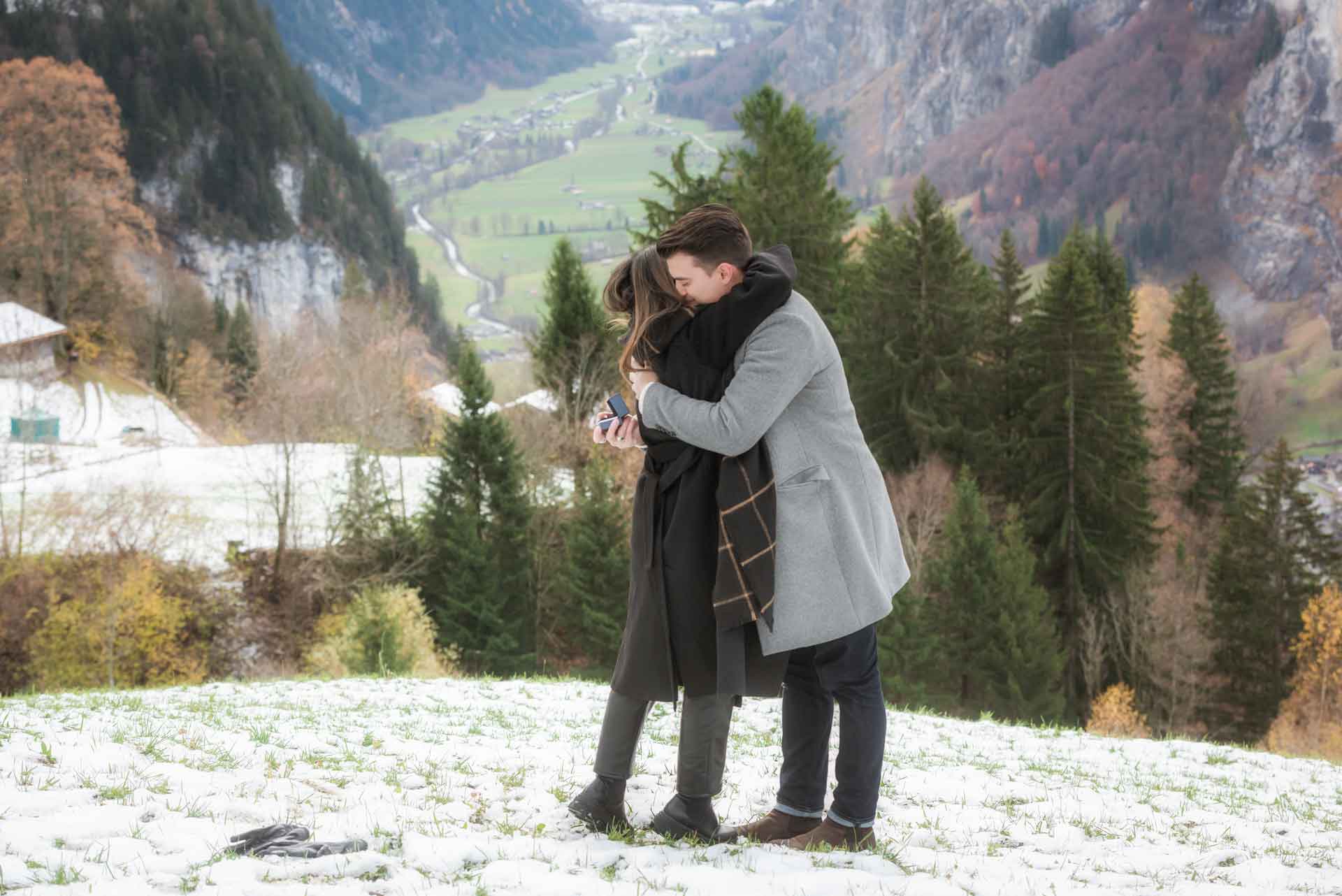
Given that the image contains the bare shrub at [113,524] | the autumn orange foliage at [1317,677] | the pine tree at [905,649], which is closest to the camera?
the pine tree at [905,649]

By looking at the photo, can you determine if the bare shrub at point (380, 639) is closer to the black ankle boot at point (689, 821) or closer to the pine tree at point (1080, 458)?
the black ankle boot at point (689, 821)

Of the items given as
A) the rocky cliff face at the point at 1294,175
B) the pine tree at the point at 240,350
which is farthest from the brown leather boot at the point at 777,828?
the rocky cliff face at the point at 1294,175

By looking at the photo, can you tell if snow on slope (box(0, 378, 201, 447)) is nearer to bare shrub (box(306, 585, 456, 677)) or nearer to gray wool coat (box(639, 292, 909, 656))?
bare shrub (box(306, 585, 456, 677))

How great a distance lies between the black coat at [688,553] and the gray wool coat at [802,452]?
0.11 m

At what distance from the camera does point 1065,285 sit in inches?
1586

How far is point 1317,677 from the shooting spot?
3566 cm

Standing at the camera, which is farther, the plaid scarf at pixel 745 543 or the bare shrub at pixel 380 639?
A: the bare shrub at pixel 380 639

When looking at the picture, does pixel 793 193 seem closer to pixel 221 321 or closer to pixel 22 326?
pixel 22 326

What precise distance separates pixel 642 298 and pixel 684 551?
1.00m

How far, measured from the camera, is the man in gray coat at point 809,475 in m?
4.16

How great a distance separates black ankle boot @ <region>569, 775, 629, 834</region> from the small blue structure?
38.1 m

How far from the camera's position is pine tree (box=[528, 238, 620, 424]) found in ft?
→ 126

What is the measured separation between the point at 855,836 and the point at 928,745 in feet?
10.6

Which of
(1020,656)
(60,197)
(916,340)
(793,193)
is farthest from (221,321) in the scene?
(1020,656)
